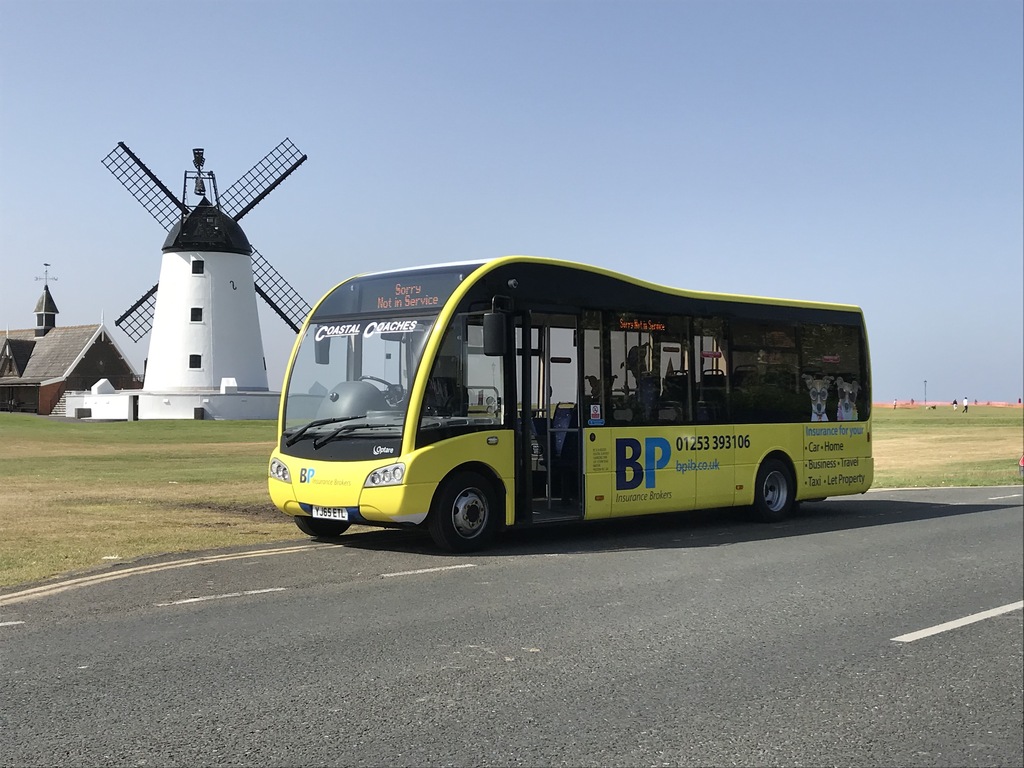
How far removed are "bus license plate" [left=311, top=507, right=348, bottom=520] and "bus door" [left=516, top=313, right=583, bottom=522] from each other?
2168mm

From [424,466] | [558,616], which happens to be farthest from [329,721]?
[424,466]

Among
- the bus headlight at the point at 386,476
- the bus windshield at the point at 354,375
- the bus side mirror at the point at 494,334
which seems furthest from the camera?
the bus windshield at the point at 354,375

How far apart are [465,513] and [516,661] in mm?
5025

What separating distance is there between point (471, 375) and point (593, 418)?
1.95m

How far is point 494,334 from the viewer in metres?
11.6

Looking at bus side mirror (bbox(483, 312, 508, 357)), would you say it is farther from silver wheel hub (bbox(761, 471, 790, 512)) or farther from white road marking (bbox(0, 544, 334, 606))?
silver wheel hub (bbox(761, 471, 790, 512))

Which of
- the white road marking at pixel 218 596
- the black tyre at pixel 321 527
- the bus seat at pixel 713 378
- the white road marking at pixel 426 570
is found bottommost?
the white road marking at pixel 426 570

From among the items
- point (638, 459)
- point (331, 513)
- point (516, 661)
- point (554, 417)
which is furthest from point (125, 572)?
point (638, 459)

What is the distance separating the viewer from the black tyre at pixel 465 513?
38.8 feet

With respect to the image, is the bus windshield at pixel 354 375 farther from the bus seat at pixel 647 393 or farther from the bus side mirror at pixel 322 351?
the bus seat at pixel 647 393

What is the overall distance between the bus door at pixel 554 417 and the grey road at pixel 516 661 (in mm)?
1145

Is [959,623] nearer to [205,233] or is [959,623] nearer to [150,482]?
[150,482]

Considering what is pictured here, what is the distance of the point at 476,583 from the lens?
396 inches

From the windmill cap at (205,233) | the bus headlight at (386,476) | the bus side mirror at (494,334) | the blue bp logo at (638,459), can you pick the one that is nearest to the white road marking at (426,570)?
the bus headlight at (386,476)
